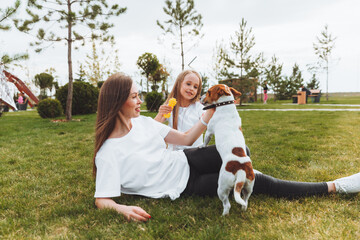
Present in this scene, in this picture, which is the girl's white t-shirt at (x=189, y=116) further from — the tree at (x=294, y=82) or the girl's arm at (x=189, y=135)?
the tree at (x=294, y=82)

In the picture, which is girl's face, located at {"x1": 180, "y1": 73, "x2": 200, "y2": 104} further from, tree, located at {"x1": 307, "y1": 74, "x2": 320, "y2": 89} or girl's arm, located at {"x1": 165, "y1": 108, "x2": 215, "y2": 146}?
tree, located at {"x1": 307, "y1": 74, "x2": 320, "y2": 89}

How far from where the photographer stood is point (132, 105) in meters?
2.17

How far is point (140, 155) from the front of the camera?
83.8 inches

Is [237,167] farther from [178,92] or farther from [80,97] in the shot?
[80,97]

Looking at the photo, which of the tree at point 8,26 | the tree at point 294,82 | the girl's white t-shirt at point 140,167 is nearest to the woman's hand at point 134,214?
the girl's white t-shirt at point 140,167

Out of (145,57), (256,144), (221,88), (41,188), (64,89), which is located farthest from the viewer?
(145,57)

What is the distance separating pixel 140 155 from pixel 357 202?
1.97 metres

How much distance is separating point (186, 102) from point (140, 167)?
1.38m

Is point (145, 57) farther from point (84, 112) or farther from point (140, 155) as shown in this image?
point (140, 155)

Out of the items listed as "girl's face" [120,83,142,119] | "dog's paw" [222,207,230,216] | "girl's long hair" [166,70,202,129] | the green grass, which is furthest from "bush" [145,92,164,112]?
"dog's paw" [222,207,230,216]

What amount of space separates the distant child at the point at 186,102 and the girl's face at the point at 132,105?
85 cm

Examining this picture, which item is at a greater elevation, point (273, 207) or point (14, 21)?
point (14, 21)

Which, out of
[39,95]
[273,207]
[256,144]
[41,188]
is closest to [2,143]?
[41,188]

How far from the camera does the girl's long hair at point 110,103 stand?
212cm
